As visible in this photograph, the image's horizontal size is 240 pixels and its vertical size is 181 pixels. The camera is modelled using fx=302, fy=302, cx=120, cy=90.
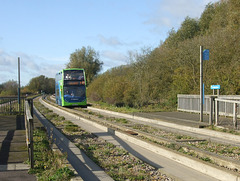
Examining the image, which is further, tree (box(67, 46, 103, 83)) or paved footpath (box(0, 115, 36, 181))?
tree (box(67, 46, 103, 83))

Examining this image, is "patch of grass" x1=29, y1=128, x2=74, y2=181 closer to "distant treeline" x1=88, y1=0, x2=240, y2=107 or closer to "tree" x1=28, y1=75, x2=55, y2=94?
"distant treeline" x1=88, y1=0, x2=240, y2=107

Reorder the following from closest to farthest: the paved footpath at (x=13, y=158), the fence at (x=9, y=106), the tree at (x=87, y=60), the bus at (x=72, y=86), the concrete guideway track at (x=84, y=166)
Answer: the paved footpath at (x=13, y=158) < the concrete guideway track at (x=84, y=166) < the fence at (x=9, y=106) < the bus at (x=72, y=86) < the tree at (x=87, y=60)

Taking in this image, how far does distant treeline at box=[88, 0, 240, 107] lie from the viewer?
2341cm

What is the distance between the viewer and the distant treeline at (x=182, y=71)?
23406 mm

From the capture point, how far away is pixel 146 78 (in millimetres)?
31625

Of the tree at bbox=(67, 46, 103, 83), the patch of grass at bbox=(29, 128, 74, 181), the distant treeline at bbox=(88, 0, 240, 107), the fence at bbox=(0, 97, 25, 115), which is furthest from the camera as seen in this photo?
the tree at bbox=(67, 46, 103, 83)

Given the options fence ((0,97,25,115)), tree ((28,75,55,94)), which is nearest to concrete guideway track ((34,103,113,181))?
fence ((0,97,25,115))

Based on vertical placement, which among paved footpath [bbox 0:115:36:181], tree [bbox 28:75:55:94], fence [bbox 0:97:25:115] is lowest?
paved footpath [bbox 0:115:36:181]

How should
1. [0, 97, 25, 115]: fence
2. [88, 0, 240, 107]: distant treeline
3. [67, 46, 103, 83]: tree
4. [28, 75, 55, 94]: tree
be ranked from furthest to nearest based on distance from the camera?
[28, 75, 55, 94]: tree < [67, 46, 103, 83]: tree < [88, 0, 240, 107]: distant treeline < [0, 97, 25, 115]: fence

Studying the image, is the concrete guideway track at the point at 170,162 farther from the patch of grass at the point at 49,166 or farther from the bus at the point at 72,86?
the bus at the point at 72,86

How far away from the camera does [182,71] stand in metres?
29.6

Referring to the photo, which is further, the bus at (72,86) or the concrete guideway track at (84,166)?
the bus at (72,86)

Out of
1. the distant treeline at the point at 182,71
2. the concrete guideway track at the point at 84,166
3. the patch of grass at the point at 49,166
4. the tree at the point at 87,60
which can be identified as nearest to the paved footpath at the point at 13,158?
the patch of grass at the point at 49,166

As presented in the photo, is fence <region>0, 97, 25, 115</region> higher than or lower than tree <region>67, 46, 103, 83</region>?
lower
